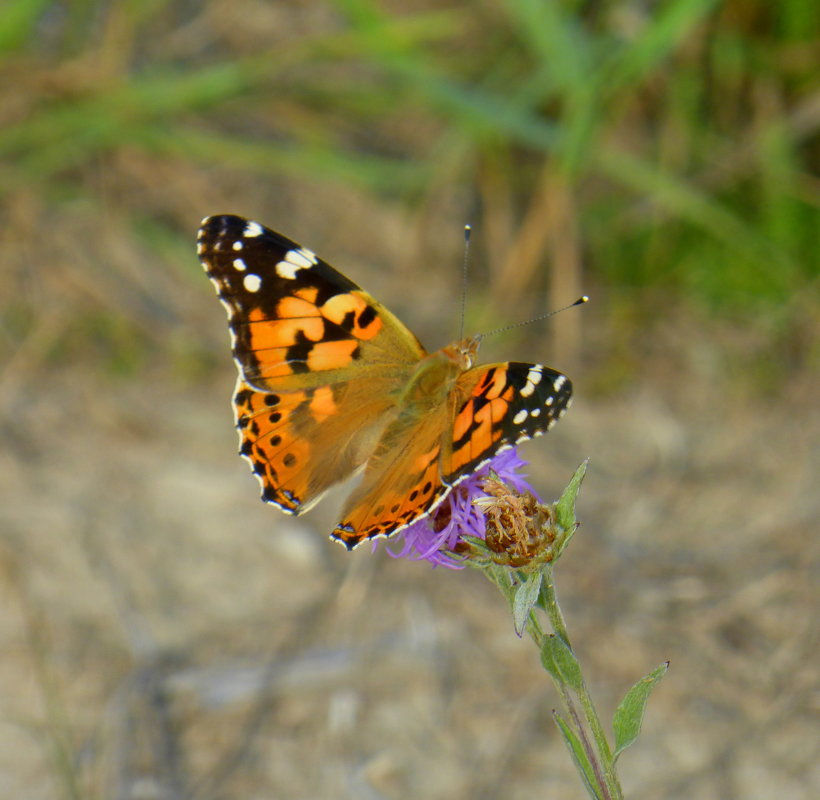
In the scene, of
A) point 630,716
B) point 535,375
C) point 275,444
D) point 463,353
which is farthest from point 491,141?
point 630,716

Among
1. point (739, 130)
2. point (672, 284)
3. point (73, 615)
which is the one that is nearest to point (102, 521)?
point (73, 615)

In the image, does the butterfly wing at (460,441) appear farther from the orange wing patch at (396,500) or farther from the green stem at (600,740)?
the green stem at (600,740)

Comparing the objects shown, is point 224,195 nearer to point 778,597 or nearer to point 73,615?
point 73,615

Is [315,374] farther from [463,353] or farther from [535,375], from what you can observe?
[535,375]

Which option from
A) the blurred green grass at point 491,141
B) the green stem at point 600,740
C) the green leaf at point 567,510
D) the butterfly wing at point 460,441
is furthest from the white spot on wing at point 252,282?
the blurred green grass at point 491,141

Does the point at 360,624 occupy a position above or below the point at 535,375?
below

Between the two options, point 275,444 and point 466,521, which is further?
point 275,444

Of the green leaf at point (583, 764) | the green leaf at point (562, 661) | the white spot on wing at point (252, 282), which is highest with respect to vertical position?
the white spot on wing at point (252, 282)
